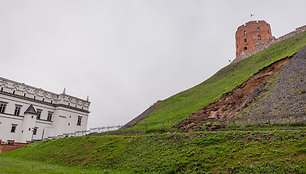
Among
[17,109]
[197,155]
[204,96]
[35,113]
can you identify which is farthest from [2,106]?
[197,155]

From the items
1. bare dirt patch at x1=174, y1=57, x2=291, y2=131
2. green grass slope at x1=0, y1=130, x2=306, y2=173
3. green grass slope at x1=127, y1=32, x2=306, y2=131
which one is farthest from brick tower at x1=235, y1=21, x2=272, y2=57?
green grass slope at x1=0, y1=130, x2=306, y2=173

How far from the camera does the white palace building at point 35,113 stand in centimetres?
3488

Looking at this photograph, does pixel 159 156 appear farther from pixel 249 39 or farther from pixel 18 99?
pixel 249 39

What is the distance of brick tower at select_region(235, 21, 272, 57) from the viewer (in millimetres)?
62281

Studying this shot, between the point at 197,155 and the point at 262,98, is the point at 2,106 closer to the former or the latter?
the point at 197,155

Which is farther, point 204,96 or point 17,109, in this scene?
point 17,109

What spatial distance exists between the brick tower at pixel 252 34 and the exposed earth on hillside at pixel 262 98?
41.1 metres

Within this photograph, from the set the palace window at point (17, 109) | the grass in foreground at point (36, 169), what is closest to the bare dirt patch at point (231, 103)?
the grass in foreground at point (36, 169)

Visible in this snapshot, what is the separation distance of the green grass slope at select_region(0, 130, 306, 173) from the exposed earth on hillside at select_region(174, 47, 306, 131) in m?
5.14

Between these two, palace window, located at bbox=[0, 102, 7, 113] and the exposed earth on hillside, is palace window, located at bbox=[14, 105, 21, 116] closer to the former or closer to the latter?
palace window, located at bbox=[0, 102, 7, 113]

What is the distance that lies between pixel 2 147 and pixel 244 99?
1269 inches

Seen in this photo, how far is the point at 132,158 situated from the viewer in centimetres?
1396

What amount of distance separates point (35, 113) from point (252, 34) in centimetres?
6368

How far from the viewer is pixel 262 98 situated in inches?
767
